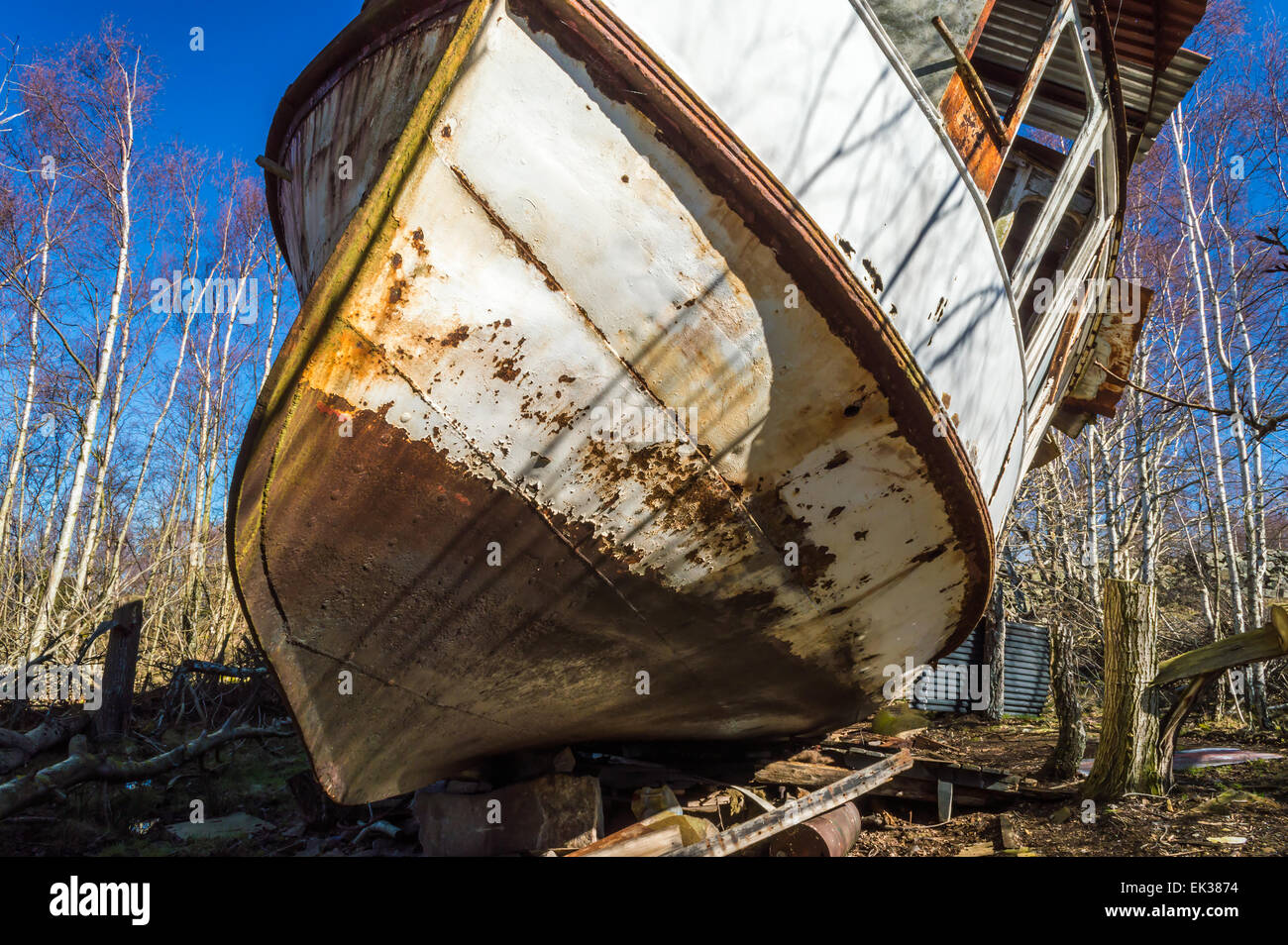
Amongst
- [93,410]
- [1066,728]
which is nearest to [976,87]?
[1066,728]

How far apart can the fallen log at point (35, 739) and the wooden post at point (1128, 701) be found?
24.7 feet

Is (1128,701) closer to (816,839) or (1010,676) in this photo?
(816,839)

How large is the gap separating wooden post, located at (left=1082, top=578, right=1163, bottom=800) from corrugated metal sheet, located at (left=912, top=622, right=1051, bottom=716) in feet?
16.5

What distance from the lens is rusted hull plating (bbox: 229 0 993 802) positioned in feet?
7.35

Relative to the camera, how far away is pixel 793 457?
262cm

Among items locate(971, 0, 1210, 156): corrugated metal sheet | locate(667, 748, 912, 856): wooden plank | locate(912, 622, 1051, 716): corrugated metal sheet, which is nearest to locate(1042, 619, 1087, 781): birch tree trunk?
locate(667, 748, 912, 856): wooden plank

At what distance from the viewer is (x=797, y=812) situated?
3.51 metres

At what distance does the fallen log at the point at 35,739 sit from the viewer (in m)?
5.63

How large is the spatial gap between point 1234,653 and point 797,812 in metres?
3.17

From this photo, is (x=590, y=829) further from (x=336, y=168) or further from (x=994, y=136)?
(x=994, y=136)

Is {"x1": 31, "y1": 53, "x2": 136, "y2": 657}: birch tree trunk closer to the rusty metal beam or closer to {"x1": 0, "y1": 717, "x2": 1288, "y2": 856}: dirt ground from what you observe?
{"x1": 0, "y1": 717, "x2": 1288, "y2": 856}: dirt ground

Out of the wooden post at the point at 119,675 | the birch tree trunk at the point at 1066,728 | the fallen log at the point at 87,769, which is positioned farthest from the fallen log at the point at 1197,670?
the wooden post at the point at 119,675

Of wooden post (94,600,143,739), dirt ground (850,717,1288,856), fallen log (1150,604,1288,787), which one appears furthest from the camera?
wooden post (94,600,143,739)
